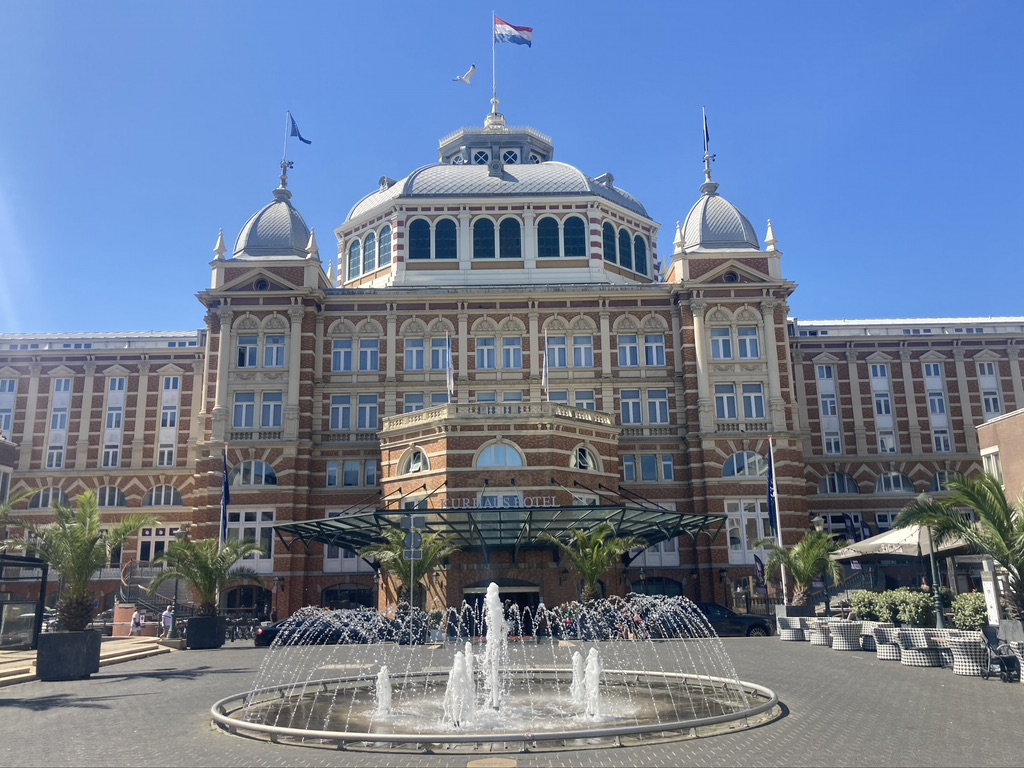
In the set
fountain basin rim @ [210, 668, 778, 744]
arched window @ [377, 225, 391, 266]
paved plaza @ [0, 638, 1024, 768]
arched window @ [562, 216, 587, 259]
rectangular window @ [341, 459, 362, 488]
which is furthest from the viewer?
arched window @ [377, 225, 391, 266]

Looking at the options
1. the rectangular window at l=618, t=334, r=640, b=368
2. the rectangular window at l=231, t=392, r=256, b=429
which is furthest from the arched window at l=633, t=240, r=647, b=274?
the rectangular window at l=231, t=392, r=256, b=429

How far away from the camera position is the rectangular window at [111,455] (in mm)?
55188

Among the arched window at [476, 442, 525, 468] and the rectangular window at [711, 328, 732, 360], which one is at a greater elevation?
the rectangular window at [711, 328, 732, 360]

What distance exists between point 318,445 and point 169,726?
31483 millimetres

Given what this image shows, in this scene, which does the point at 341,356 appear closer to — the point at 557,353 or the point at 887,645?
the point at 557,353

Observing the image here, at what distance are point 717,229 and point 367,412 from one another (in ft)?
73.4

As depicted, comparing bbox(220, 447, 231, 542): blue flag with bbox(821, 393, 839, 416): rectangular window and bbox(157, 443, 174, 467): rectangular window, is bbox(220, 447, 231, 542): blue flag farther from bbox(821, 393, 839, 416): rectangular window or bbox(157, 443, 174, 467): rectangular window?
bbox(821, 393, 839, 416): rectangular window

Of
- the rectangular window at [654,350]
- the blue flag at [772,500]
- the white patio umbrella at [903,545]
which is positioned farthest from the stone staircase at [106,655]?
the rectangular window at [654,350]

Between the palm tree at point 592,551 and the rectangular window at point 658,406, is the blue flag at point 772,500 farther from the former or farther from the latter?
the palm tree at point 592,551

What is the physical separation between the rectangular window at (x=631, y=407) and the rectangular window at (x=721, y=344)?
466 centimetres

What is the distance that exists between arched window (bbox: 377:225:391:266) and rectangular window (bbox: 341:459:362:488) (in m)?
12.9

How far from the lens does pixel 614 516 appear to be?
33.8 meters

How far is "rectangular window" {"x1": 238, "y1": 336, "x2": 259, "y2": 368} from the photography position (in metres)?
46.8

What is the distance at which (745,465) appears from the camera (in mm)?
45375
